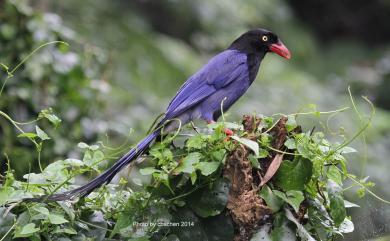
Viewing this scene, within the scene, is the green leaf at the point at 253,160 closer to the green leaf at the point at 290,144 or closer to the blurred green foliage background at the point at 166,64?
the green leaf at the point at 290,144

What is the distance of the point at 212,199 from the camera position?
85.6 inches

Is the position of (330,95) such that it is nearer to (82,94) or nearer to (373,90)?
(373,90)

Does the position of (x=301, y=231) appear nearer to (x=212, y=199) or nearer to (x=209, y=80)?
(x=212, y=199)

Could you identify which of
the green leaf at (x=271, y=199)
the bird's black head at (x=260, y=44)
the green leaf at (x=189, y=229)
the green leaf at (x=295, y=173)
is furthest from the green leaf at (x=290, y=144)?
the bird's black head at (x=260, y=44)

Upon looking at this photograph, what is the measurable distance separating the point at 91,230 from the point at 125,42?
5629 millimetres

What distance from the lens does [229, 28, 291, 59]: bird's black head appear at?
4.20m

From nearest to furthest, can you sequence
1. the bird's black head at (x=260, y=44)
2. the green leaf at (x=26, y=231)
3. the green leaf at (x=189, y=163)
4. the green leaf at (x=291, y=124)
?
the green leaf at (x=26, y=231), the green leaf at (x=189, y=163), the green leaf at (x=291, y=124), the bird's black head at (x=260, y=44)

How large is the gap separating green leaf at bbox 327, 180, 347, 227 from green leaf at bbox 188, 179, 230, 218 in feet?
1.10

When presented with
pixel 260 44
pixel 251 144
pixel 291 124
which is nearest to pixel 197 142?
pixel 251 144

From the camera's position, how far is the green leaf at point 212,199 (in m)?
A: 2.17

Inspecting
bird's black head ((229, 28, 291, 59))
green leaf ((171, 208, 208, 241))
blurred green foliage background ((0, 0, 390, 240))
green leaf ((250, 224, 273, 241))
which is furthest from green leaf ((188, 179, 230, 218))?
bird's black head ((229, 28, 291, 59))

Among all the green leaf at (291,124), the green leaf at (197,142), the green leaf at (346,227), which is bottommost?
the green leaf at (346,227)

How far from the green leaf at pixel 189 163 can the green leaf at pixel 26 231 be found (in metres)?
0.47

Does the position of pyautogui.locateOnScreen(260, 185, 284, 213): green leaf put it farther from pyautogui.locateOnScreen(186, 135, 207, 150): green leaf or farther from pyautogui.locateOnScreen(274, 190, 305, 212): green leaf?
pyautogui.locateOnScreen(186, 135, 207, 150): green leaf
